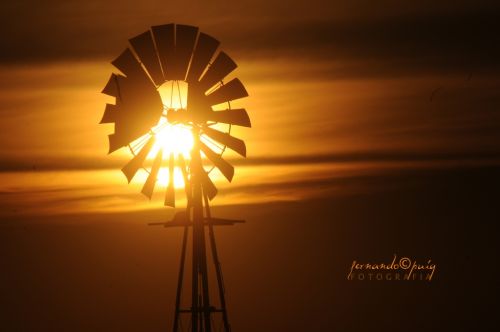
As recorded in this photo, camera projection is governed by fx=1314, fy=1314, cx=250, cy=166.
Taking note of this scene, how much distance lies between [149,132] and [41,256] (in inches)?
Result: 2144

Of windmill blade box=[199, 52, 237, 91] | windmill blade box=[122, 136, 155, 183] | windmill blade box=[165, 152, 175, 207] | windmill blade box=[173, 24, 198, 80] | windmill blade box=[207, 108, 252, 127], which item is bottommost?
windmill blade box=[165, 152, 175, 207]

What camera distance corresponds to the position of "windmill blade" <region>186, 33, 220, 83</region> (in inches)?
837

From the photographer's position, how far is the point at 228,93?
844 inches

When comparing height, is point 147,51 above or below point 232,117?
above

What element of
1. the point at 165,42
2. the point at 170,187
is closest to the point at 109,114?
the point at 165,42

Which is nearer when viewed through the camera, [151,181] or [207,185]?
[151,181]

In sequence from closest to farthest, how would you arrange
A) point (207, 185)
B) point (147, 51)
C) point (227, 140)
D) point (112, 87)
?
point (112, 87), point (147, 51), point (227, 140), point (207, 185)

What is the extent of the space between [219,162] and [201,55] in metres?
1.78

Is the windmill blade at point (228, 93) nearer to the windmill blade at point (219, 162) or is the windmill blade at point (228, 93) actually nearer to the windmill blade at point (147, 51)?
the windmill blade at point (219, 162)

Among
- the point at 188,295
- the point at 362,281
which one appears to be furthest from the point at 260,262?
the point at 362,281

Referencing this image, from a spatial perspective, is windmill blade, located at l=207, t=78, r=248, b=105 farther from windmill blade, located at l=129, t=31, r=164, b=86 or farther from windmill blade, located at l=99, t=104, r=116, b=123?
windmill blade, located at l=99, t=104, r=116, b=123

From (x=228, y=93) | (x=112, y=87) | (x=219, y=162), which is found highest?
(x=112, y=87)

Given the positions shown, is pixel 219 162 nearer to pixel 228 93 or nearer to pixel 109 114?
pixel 228 93

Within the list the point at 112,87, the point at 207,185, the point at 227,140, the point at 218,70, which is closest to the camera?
the point at 112,87
